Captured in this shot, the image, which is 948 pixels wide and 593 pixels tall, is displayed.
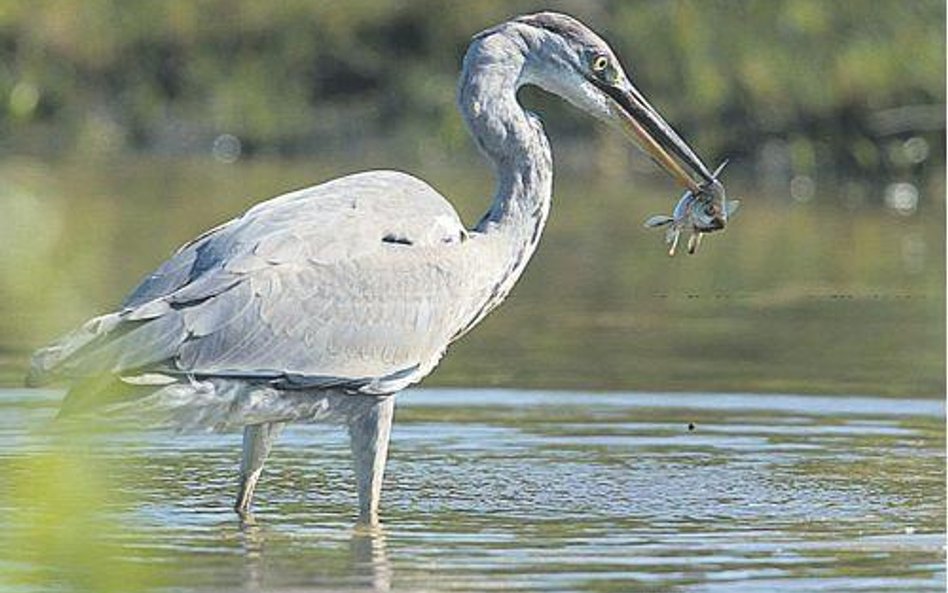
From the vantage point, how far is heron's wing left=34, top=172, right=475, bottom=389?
7598mm

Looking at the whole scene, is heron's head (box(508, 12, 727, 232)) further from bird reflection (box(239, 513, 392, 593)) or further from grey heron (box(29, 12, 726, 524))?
bird reflection (box(239, 513, 392, 593))

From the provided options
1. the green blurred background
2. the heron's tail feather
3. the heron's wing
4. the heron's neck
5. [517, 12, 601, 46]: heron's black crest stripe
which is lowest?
the heron's tail feather

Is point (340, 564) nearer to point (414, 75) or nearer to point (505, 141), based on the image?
point (505, 141)

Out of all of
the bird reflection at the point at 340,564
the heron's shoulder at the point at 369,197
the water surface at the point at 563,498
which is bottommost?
the bird reflection at the point at 340,564

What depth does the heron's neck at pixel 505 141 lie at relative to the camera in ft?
28.6

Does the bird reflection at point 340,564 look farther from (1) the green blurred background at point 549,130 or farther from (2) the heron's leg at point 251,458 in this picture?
(1) the green blurred background at point 549,130

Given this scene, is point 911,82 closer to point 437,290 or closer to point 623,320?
point 623,320

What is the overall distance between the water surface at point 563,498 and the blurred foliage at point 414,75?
15375 millimetres

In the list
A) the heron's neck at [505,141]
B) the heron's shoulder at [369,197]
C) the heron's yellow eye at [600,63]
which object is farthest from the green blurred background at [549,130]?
the heron's shoulder at [369,197]

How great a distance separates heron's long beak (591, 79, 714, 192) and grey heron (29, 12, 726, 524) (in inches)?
5.6

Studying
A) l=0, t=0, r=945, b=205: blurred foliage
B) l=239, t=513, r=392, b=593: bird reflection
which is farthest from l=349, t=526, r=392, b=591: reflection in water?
l=0, t=0, r=945, b=205: blurred foliage

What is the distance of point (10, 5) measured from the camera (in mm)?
30281

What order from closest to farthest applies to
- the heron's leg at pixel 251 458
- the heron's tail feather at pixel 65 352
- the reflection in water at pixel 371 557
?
1. the reflection in water at pixel 371 557
2. the heron's tail feather at pixel 65 352
3. the heron's leg at pixel 251 458

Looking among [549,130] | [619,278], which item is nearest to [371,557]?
[619,278]
